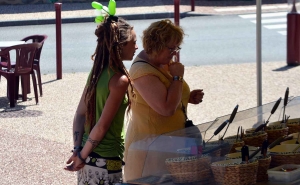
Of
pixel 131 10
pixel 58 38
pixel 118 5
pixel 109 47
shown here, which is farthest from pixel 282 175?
pixel 118 5

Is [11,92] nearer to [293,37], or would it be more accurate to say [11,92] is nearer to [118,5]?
[293,37]

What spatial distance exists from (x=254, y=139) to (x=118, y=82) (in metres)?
0.89

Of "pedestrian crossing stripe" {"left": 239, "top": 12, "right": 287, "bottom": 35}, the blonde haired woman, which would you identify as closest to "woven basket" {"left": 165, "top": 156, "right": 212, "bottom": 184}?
the blonde haired woman

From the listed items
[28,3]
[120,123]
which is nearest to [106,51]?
[120,123]

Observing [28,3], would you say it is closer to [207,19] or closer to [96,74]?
[207,19]

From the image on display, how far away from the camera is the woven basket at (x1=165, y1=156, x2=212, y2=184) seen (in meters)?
3.35

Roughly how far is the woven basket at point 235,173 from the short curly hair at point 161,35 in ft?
3.07

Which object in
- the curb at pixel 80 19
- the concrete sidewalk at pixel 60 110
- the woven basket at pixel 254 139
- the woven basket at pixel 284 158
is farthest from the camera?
the curb at pixel 80 19

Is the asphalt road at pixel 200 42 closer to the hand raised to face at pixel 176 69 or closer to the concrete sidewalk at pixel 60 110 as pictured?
the concrete sidewalk at pixel 60 110

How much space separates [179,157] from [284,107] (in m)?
1.33

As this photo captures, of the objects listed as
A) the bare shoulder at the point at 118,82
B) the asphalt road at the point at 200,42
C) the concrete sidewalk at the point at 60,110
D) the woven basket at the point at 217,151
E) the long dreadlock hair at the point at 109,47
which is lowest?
the concrete sidewalk at the point at 60,110

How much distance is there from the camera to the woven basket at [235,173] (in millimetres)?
3266

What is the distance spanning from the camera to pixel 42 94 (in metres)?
10.6

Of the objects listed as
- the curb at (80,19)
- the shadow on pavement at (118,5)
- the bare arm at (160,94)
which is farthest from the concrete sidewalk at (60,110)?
the shadow on pavement at (118,5)
